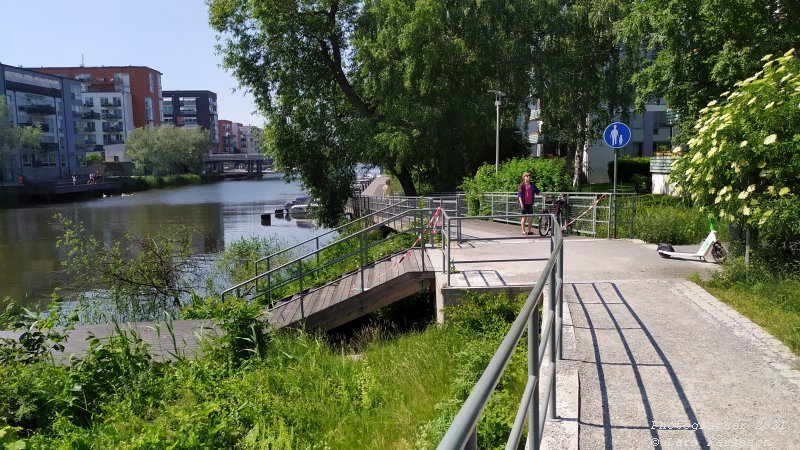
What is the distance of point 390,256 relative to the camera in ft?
44.2

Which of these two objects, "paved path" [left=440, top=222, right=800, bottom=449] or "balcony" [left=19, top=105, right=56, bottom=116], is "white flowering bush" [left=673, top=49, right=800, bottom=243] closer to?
"paved path" [left=440, top=222, right=800, bottom=449]

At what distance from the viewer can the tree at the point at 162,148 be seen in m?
94.4

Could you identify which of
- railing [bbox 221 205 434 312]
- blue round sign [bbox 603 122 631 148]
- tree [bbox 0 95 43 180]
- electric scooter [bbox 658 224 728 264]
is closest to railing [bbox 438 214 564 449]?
electric scooter [bbox 658 224 728 264]

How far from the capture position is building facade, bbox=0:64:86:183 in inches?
3164

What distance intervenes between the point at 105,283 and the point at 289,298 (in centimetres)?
588

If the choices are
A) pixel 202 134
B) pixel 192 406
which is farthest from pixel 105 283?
pixel 202 134

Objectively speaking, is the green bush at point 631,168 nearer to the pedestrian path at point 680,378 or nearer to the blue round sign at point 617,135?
the blue round sign at point 617,135

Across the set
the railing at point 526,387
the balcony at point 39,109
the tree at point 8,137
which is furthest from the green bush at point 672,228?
the balcony at point 39,109

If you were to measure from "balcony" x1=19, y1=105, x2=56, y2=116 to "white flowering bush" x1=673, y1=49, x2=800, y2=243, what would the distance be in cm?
9435

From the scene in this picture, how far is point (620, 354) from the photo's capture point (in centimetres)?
566

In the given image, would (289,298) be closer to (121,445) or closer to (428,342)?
(428,342)

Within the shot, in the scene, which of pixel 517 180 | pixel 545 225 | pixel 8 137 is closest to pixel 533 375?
pixel 545 225

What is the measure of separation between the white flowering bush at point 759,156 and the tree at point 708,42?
828cm

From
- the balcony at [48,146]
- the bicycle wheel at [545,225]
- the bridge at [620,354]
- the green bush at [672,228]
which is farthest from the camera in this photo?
the balcony at [48,146]
